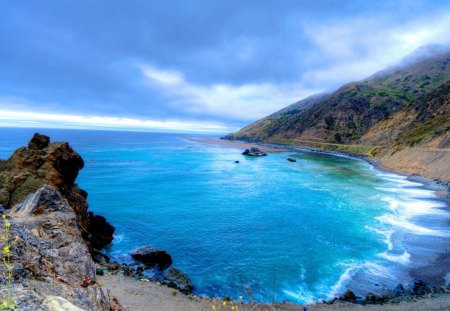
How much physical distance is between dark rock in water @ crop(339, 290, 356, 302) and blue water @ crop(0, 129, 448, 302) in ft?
6.45

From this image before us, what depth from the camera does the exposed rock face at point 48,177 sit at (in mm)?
29781

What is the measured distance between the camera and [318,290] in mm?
27344

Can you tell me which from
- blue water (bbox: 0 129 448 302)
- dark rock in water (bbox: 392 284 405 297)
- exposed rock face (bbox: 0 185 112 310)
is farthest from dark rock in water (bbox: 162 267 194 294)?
dark rock in water (bbox: 392 284 405 297)

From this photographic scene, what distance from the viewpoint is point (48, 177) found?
3130 centimetres

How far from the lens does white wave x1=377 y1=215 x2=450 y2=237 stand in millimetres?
38906

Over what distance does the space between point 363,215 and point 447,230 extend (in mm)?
11795

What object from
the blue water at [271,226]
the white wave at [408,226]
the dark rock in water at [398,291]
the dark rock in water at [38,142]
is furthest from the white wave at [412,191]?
the dark rock in water at [38,142]

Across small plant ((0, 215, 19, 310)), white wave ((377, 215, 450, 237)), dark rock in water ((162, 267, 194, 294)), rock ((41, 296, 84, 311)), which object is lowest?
dark rock in water ((162, 267, 194, 294))

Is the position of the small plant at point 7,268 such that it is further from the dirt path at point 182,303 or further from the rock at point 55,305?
the dirt path at point 182,303

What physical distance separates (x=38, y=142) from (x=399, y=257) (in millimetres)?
44469

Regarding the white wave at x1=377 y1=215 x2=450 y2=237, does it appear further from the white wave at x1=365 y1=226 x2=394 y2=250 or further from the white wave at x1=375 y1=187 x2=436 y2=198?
the white wave at x1=375 y1=187 x2=436 y2=198

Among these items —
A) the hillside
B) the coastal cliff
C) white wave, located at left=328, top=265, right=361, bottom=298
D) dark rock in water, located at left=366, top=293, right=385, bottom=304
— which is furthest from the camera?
the hillside

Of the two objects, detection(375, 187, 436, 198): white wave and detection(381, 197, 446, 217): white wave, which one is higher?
detection(375, 187, 436, 198): white wave

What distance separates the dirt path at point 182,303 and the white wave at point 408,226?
18.0 meters
